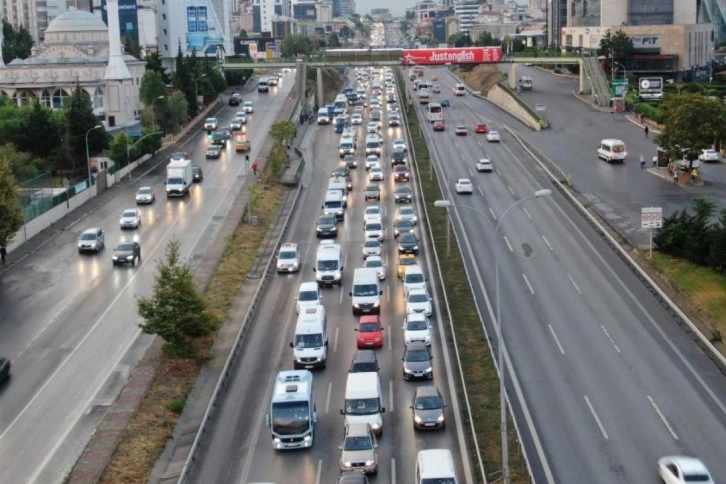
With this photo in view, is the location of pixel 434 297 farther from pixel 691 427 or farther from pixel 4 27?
pixel 4 27

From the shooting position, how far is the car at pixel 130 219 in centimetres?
6494

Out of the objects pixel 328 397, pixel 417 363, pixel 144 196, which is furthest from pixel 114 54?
pixel 328 397

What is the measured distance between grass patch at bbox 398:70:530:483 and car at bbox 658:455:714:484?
3628 millimetres

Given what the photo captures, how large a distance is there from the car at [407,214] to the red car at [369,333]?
20.2 m

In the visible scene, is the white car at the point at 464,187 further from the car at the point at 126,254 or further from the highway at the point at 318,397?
the car at the point at 126,254

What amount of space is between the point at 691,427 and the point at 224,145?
68.9 m

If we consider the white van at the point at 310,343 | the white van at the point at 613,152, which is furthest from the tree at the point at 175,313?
the white van at the point at 613,152

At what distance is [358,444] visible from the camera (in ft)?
102

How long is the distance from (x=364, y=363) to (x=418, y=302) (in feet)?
26.7

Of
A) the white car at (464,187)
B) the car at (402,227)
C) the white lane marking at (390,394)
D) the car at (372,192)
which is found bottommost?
the white lane marking at (390,394)

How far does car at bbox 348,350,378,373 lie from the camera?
124ft

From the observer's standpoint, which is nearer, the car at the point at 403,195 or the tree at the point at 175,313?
the tree at the point at 175,313

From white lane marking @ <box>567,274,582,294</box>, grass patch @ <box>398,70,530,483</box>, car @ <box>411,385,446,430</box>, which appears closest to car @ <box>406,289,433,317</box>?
grass patch @ <box>398,70,530,483</box>

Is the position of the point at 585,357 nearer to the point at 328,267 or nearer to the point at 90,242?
the point at 328,267
